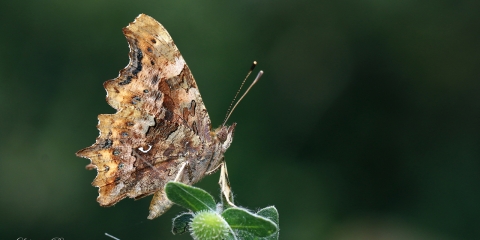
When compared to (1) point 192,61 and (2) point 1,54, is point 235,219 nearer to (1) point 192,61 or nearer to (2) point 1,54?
(1) point 192,61

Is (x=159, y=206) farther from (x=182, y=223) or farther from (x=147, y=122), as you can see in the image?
(x=147, y=122)

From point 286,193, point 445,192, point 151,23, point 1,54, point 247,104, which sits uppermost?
point 151,23

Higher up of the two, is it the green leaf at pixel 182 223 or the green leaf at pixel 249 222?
the green leaf at pixel 249 222

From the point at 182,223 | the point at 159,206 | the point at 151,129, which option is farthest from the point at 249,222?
the point at 151,129

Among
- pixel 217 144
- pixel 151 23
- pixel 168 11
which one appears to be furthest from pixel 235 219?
pixel 168 11

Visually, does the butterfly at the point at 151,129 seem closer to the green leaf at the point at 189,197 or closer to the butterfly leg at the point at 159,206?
the butterfly leg at the point at 159,206

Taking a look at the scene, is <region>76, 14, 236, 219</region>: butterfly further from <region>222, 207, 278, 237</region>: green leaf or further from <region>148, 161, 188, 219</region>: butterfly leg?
<region>222, 207, 278, 237</region>: green leaf

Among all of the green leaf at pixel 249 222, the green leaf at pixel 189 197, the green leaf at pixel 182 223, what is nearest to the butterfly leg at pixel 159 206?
the green leaf at pixel 182 223
